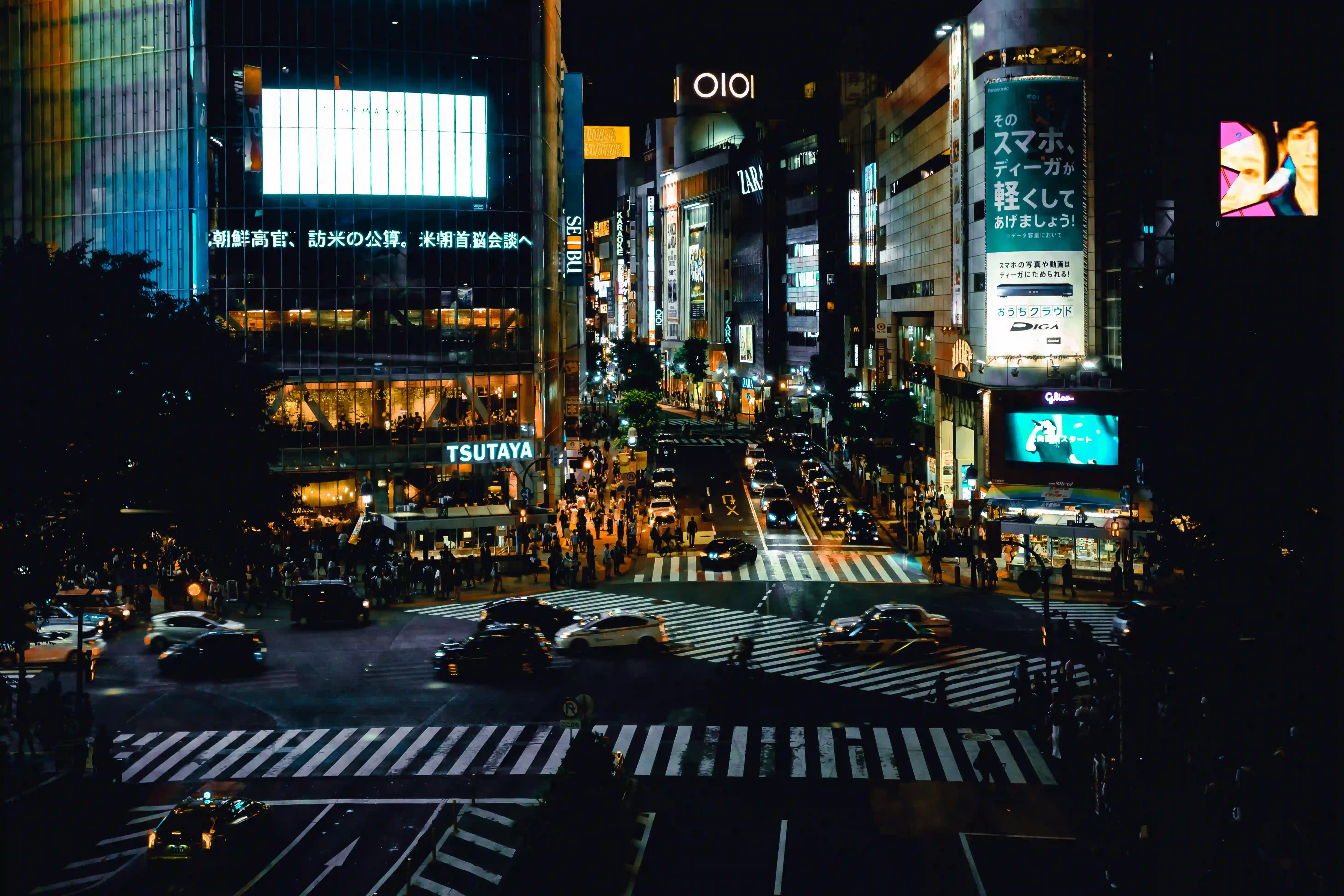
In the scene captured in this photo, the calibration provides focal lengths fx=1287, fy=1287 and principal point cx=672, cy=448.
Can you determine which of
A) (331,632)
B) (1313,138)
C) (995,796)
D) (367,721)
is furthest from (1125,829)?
(1313,138)

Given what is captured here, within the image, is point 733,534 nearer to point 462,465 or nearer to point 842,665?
point 462,465

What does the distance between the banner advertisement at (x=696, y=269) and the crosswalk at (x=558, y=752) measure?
142 meters

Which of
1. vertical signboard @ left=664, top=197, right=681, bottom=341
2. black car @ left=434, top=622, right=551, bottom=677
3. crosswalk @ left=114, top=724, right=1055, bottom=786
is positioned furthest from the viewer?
vertical signboard @ left=664, top=197, right=681, bottom=341

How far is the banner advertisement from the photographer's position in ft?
560

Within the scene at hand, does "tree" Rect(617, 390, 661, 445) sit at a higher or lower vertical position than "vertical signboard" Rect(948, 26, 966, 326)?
lower

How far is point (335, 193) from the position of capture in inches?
2630

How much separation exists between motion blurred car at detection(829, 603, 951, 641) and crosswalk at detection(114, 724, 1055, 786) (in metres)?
8.38

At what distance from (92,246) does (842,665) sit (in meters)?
52.5

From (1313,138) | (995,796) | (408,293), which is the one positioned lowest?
(995,796)

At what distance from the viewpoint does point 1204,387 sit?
3438 centimetres

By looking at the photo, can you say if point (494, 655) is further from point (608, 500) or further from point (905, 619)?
point (608, 500)

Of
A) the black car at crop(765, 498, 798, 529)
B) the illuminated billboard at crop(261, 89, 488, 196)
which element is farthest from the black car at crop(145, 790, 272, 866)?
the illuminated billboard at crop(261, 89, 488, 196)

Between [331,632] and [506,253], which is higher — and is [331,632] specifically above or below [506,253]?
below

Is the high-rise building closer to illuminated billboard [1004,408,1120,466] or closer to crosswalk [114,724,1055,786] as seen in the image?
illuminated billboard [1004,408,1120,466]
